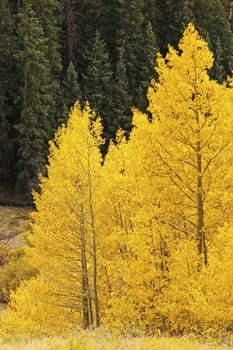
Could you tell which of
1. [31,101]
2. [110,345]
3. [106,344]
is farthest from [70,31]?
[110,345]

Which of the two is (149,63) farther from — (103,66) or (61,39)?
(61,39)

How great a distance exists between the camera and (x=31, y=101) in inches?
1793

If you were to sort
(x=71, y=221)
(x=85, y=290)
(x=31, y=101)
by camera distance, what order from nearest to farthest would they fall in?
(x=71, y=221) < (x=85, y=290) < (x=31, y=101)

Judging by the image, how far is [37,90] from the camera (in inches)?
1809

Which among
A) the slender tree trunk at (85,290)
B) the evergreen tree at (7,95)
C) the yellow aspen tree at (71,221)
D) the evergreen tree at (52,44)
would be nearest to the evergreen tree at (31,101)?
the evergreen tree at (7,95)

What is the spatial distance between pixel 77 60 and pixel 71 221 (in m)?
39.9

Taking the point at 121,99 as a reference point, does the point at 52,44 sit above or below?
above

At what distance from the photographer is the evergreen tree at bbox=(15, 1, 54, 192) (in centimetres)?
4447

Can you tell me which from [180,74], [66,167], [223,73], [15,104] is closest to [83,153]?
[66,167]

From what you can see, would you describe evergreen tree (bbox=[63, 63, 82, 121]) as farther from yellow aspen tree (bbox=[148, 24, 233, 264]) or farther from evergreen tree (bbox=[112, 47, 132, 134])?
yellow aspen tree (bbox=[148, 24, 233, 264])

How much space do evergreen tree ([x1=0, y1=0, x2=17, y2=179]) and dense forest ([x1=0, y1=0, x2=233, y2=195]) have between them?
9 centimetres

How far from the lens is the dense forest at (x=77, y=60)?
1799 inches

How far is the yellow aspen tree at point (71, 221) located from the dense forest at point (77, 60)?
25.8 meters

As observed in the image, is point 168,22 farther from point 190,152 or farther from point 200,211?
point 200,211
